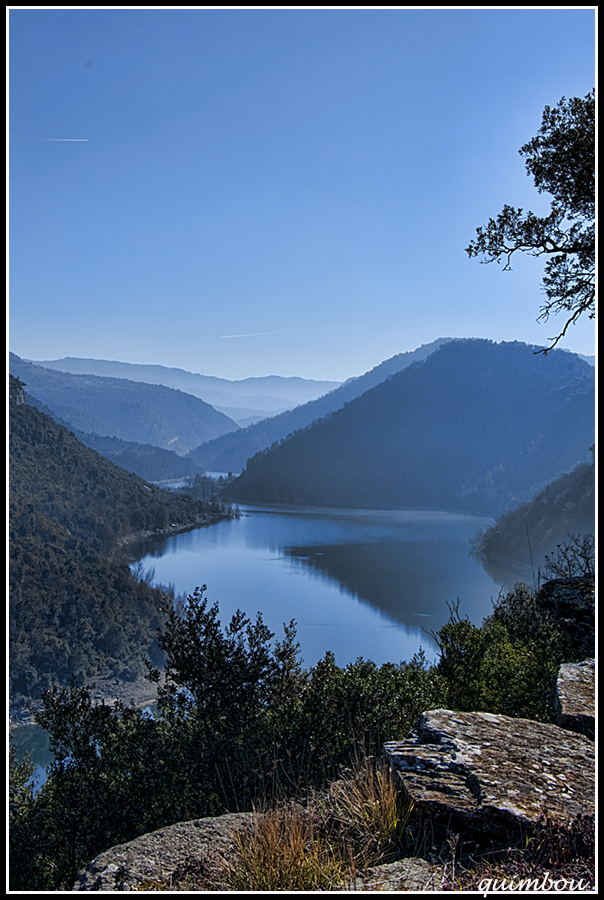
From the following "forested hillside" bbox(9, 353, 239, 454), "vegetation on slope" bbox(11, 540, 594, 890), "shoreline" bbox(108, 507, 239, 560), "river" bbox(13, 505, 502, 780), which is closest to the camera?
"vegetation on slope" bbox(11, 540, 594, 890)

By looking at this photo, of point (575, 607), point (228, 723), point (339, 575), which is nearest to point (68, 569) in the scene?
point (339, 575)

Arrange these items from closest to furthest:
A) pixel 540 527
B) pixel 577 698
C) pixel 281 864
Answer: pixel 281 864
pixel 577 698
pixel 540 527

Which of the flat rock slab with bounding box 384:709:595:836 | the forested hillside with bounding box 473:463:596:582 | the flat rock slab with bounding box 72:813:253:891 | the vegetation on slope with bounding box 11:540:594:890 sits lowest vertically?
the forested hillside with bounding box 473:463:596:582

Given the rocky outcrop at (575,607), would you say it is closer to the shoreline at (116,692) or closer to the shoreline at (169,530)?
the shoreline at (116,692)

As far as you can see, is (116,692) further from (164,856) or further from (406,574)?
(164,856)

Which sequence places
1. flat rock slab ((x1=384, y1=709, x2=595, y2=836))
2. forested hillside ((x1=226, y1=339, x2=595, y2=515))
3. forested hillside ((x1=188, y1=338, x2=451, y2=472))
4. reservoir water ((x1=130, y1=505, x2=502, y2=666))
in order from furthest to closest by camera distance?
forested hillside ((x1=188, y1=338, x2=451, y2=472)) < forested hillside ((x1=226, y1=339, x2=595, y2=515)) < reservoir water ((x1=130, y1=505, x2=502, y2=666)) < flat rock slab ((x1=384, y1=709, x2=595, y2=836))

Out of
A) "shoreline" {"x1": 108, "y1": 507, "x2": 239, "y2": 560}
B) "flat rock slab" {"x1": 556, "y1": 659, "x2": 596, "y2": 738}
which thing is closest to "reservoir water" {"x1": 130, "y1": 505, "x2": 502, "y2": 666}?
"shoreline" {"x1": 108, "y1": 507, "x2": 239, "y2": 560}

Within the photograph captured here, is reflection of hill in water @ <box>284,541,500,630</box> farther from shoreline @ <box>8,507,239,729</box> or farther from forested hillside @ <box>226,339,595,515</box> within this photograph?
forested hillside @ <box>226,339,595,515</box>

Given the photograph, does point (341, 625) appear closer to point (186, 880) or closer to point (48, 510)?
point (186, 880)
